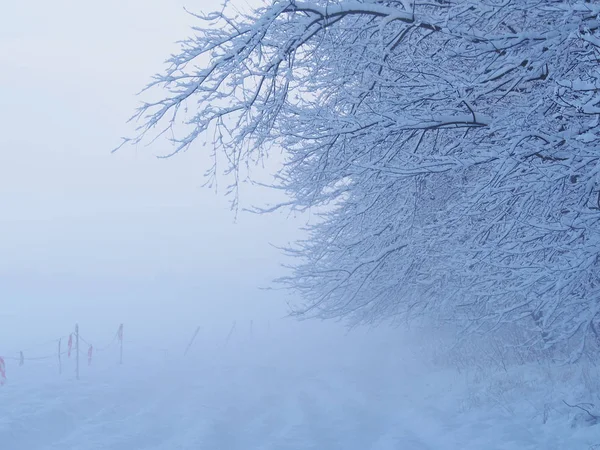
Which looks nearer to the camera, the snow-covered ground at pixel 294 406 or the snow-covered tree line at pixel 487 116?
the snow-covered tree line at pixel 487 116

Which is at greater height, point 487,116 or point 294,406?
point 487,116

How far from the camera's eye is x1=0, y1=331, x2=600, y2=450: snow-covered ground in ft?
23.2

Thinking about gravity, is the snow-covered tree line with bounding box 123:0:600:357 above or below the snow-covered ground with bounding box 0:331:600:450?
above

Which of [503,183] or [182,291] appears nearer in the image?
[503,183]

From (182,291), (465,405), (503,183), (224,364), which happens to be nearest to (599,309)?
(503,183)

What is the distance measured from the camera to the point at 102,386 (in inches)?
717

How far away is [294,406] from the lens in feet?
41.0

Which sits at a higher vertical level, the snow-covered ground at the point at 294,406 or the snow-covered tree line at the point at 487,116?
the snow-covered tree line at the point at 487,116

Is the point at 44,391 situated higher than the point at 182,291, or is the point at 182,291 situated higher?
the point at 182,291

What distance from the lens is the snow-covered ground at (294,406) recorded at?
23.2 feet

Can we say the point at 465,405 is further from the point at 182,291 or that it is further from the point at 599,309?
the point at 182,291

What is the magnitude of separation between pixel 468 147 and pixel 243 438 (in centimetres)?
768

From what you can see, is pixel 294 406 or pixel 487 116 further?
pixel 294 406

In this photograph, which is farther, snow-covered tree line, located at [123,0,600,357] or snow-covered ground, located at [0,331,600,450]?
snow-covered ground, located at [0,331,600,450]
